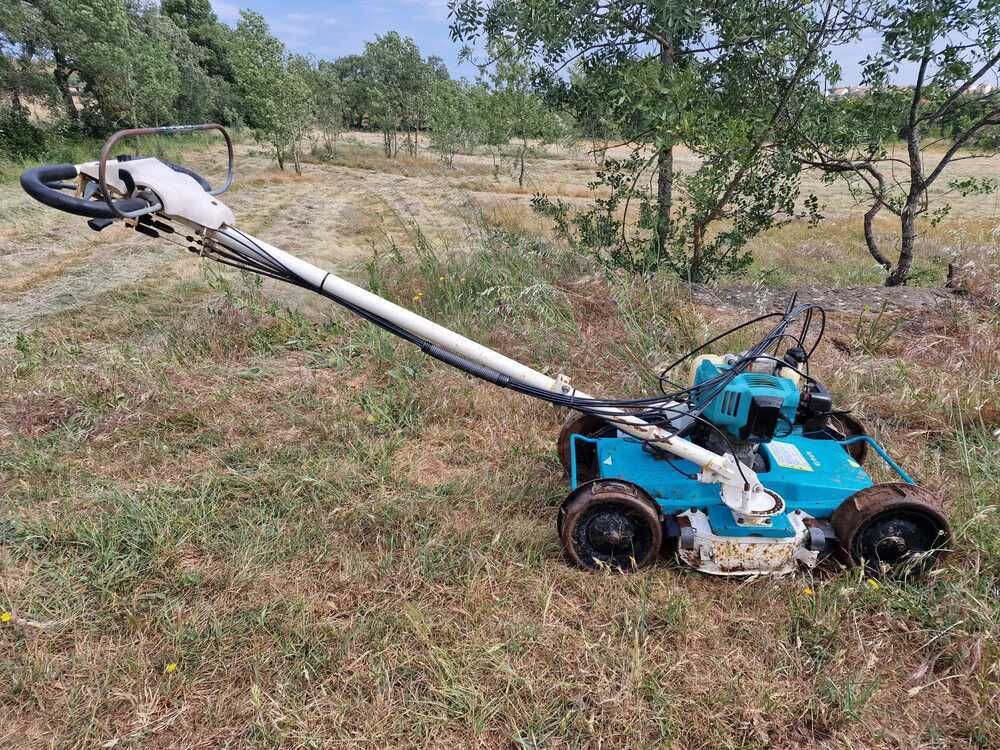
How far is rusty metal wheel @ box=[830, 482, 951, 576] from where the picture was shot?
8.65 ft

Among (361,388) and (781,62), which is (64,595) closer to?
(361,388)

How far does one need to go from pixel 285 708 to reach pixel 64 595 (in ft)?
4.16

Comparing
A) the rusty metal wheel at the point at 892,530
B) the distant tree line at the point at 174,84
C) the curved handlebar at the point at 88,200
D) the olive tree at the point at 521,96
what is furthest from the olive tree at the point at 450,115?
the rusty metal wheel at the point at 892,530

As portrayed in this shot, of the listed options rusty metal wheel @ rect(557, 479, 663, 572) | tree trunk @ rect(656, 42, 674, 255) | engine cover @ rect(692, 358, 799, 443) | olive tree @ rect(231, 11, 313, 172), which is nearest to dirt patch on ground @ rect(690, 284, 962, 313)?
tree trunk @ rect(656, 42, 674, 255)

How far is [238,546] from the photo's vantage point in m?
2.97

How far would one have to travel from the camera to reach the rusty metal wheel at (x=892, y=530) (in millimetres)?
2637

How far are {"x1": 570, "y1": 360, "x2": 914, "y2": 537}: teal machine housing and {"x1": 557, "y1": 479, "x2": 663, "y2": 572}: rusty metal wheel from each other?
136 mm

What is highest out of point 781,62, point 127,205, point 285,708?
point 781,62

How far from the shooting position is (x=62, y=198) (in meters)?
1.90

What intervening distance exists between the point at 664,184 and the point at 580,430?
3.66 m

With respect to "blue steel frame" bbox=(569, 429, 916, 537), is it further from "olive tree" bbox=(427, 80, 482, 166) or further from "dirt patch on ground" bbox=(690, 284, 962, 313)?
"olive tree" bbox=(427, 80, 482, 166)

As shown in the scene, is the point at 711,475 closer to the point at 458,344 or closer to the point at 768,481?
the point at 768,481

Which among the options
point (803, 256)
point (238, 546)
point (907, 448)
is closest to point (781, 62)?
point (907, 448)

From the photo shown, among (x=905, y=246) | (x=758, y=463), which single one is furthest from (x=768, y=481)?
(x=905, y=246)
